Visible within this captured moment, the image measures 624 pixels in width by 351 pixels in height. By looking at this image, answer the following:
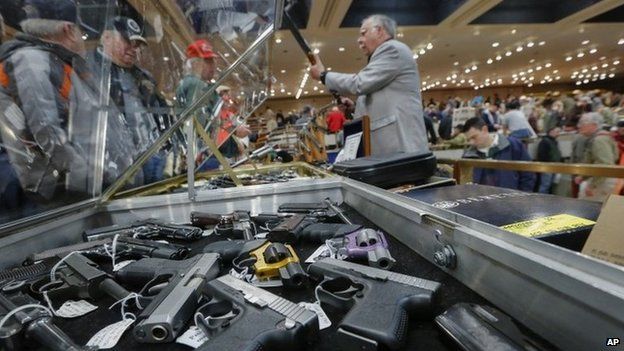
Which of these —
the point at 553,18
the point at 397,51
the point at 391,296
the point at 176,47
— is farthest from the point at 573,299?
the point at 553,18

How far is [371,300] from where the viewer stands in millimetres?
696

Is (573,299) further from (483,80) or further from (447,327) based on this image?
(483,80)

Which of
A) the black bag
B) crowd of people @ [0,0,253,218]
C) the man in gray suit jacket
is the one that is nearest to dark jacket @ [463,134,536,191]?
the man in gray suit jacket

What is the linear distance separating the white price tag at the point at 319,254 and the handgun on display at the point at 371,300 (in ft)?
0.53

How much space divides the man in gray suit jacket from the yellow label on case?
166 cm

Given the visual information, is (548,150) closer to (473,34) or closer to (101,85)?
(101,85)

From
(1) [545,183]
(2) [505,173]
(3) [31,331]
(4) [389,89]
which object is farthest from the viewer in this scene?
(1) [545,183]

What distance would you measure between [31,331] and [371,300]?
0.74m

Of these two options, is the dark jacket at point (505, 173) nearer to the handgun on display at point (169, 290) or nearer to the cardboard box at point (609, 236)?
the cardboard box at point (609, 236)

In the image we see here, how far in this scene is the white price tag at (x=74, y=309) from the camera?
0.85m

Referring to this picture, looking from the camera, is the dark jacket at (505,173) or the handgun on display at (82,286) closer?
the handgun on display at (82,286)

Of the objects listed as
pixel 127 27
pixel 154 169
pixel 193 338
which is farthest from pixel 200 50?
pixel 193 338

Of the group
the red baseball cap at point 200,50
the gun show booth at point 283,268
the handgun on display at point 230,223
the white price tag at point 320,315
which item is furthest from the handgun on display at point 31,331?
the red baseball cap at point 200,50

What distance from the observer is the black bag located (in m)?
1.77
